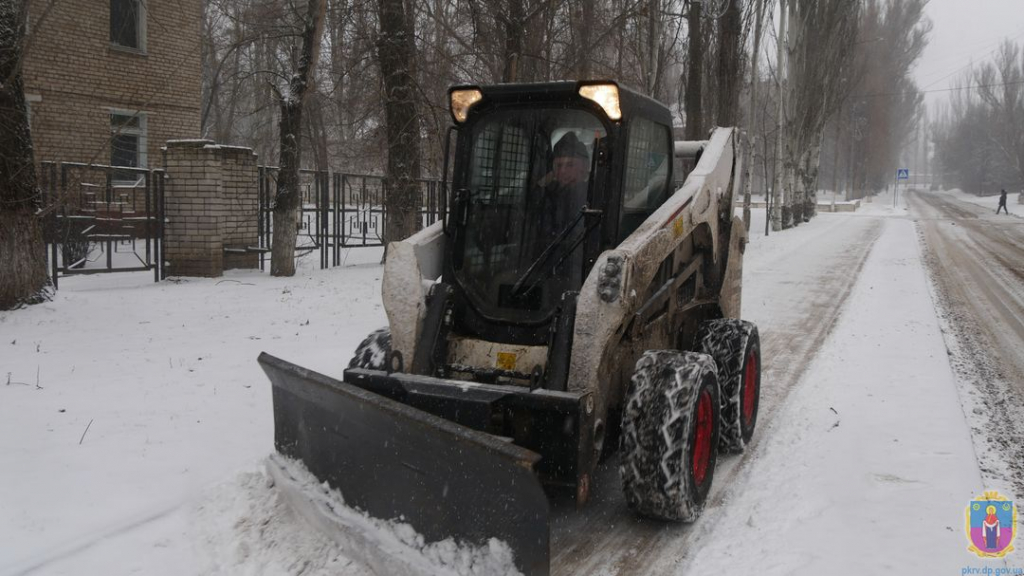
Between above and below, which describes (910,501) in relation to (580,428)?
below

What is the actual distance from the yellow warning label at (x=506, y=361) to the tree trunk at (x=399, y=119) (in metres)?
8.90

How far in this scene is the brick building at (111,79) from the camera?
671 inches

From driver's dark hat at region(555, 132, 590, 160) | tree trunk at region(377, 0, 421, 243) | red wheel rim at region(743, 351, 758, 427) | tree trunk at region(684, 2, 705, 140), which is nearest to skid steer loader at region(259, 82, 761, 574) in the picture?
driver's dark hat at region(555, 132, 590, 160)

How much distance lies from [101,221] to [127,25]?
9282 mm

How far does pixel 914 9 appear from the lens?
2581 inches

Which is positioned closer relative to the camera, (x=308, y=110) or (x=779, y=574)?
(x=779, y=574)

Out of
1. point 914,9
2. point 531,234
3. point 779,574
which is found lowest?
point 779,574

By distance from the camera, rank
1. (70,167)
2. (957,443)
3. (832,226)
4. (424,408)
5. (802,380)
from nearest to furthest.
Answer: (424,408) → (957,443) → (802,380) → (70,167) → (832,226)

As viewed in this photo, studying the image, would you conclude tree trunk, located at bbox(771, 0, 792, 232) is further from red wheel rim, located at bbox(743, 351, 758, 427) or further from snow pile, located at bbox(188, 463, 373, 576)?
snow pile, located at bbox(188, 463, 373, 576)

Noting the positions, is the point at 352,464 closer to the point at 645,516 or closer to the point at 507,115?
the point at 645,516

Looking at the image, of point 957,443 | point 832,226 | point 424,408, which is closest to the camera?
point 424,408

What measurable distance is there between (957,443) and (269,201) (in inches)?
435

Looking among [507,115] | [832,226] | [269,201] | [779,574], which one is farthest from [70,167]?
[832,226]

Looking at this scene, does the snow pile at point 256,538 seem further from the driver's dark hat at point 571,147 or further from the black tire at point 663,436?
the driver's dark hat at point 571,147
